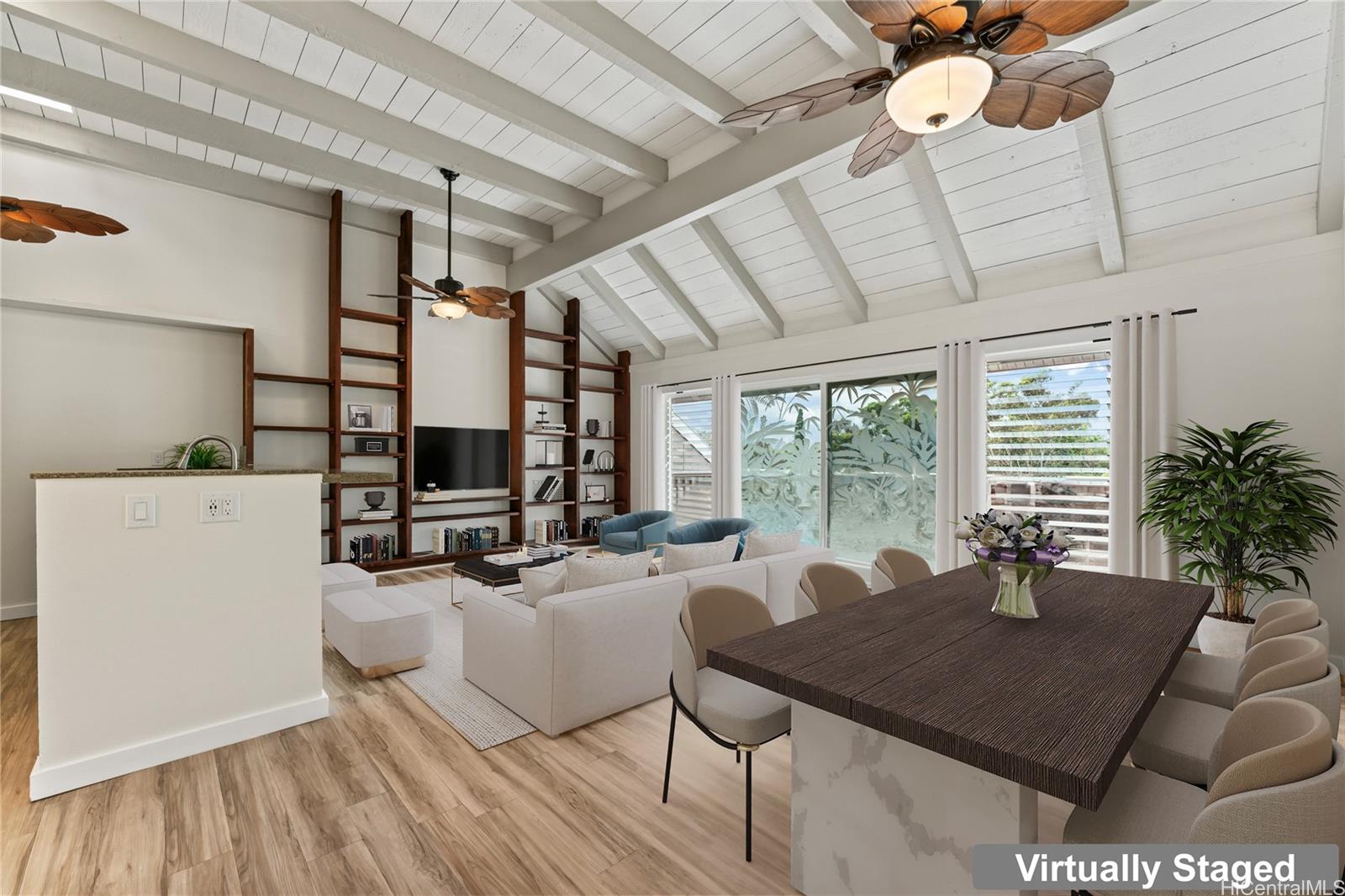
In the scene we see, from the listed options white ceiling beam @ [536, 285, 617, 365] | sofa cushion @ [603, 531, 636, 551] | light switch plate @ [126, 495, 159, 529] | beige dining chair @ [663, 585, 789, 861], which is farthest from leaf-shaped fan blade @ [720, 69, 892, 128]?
white ceiling beam @ [536, 285, 617, 365]

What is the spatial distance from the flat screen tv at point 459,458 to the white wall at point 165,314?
239mm

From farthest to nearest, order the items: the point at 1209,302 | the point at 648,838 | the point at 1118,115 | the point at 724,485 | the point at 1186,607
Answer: the point at 724,485 → the point at 1209,302 → the point at 1118,115 → the point at 1186,607 → the point at 648,838

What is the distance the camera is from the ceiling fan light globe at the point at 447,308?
4754 mm

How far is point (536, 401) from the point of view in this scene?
24.6 feet

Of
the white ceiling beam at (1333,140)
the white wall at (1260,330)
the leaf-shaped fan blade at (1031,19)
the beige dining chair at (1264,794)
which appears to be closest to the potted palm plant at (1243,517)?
the white wall at (1260,330)

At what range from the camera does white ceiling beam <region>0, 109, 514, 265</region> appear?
14.2 ft

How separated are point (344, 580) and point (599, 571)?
2368mm

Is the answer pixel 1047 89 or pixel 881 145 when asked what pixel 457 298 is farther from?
pixel 1047 89

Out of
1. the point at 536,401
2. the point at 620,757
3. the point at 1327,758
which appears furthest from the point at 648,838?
the point at 536,401

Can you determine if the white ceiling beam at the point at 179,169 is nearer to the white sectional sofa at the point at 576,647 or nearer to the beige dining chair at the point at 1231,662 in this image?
the white sectional sofa at the point at 576,647

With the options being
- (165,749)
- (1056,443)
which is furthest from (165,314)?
(1056,443)

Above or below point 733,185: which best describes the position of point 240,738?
below

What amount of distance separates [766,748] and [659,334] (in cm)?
571

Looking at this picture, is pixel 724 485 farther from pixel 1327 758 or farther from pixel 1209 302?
pixel 1327 758
